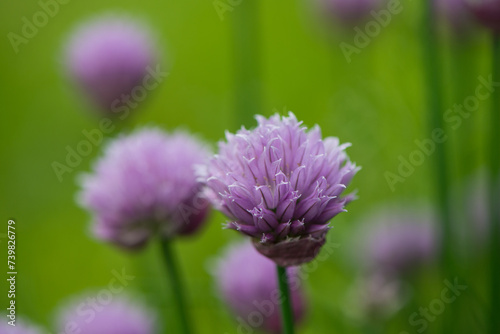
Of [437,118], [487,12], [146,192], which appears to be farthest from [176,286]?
[487,12]

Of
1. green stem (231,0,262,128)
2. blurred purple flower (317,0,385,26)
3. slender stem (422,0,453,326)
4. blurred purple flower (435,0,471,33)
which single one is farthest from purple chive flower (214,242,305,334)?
blurred purple flower (317,0,385,26)

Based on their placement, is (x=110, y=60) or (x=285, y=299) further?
(x=110, y=60)

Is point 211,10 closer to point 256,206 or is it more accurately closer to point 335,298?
point 335,298

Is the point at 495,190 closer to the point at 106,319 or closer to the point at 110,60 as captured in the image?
the point at 106,319

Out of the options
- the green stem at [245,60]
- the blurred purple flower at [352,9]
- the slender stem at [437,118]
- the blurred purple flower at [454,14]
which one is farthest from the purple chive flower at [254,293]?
the blurred purple flower at [352,9]

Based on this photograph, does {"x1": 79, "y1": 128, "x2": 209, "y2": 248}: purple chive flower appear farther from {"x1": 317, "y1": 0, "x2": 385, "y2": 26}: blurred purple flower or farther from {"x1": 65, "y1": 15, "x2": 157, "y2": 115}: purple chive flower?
{"x1": 317, "y1": 0, "x2": 385, "y2": 26}: blurred purple flower

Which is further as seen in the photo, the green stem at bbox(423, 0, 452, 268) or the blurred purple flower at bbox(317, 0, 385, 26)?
the blurred purple flower at bbox(317, 0, 385, 26)
